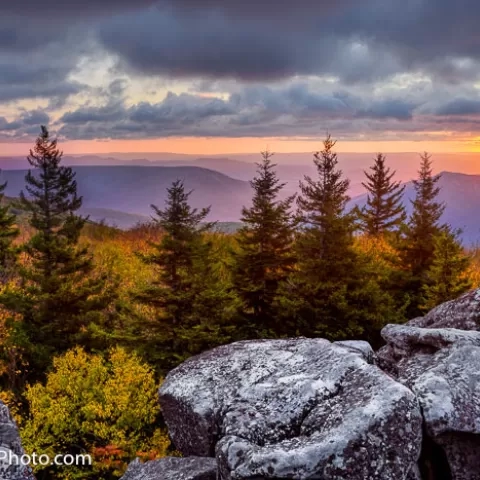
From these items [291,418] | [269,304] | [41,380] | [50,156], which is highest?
[50,156]

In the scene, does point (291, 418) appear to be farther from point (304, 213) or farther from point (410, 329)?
point (304, 213)

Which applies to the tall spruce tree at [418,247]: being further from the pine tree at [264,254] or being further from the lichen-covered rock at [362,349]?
the lichen-covered rock at [362,349]

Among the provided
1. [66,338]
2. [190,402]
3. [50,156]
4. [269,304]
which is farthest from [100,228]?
[190,402]

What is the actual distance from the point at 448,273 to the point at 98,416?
19.6 meters

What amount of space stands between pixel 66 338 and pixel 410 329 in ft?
68.4

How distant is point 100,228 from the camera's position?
71.4 meters

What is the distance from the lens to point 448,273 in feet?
95.9

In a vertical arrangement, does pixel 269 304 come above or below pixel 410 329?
below

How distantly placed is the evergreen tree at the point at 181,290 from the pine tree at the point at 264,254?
254 cm

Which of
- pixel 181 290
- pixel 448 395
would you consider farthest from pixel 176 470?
pixel 181 290

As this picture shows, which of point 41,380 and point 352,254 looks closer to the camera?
point 352,254

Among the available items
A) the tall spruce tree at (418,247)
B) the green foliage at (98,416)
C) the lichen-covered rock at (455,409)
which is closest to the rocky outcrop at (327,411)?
the lichen-covered rock at (455,409)

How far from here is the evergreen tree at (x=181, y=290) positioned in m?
24.7

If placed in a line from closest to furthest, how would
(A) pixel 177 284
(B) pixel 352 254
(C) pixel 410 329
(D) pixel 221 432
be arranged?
(D) pixel 221 432
(C) pixel 410 329
(A) pixel 177 284
(B) pixel 352 254
